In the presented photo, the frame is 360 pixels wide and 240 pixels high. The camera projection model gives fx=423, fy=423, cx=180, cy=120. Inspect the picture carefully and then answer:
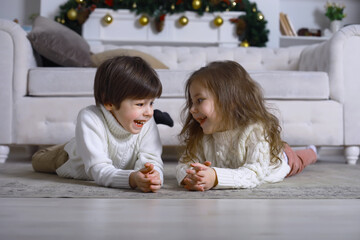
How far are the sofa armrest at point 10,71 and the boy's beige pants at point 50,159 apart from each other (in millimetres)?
484

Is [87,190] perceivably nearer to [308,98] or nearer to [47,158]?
[47,158]

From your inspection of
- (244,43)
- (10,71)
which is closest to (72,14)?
(244,43)

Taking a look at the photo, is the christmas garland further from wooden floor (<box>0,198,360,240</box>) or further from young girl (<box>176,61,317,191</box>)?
wooden floor (<box>0,198,360,240</box>)

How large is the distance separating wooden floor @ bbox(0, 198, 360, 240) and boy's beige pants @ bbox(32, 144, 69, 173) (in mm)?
574

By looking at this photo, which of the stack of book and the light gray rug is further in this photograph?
the stack of book

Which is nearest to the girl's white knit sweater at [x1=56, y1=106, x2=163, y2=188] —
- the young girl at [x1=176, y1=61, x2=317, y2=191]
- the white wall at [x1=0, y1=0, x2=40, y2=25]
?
the young girl at [x1=176, y1=61, x2=317, y2=191]

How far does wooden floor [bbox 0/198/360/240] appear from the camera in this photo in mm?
574

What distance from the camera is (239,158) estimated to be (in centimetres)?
122

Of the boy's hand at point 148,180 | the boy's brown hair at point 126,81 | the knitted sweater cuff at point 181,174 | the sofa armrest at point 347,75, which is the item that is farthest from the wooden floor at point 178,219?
the sofa armrest at point 347,75

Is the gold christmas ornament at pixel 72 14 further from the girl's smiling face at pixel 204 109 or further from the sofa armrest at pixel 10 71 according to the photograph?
the girl's smiling face at pixel 204 109

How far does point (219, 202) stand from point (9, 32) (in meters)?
1.52

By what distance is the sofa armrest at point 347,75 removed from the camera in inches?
81.6

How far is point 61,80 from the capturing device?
6.66ft

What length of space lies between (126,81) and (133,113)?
3.6 inches
